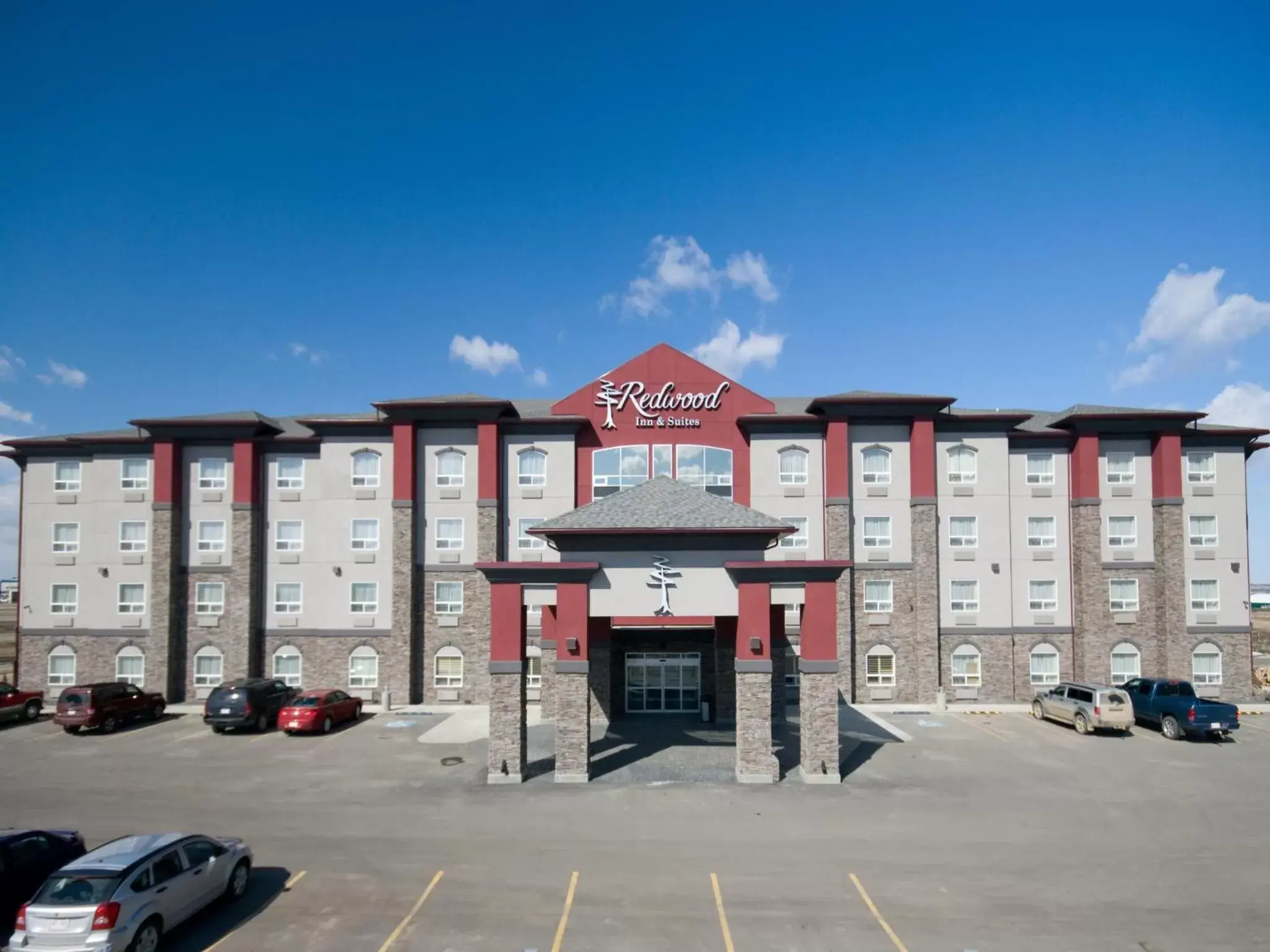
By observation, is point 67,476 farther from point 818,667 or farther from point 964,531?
point 964,531

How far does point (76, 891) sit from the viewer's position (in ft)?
33.7

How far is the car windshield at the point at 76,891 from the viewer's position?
33.3 feet

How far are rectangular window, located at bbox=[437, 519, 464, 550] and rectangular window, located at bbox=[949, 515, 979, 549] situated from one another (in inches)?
866

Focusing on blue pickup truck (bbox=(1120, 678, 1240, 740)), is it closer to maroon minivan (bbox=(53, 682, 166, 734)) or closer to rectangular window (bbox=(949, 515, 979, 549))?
rectangular window (bbox=(949, 515, 979, 549))

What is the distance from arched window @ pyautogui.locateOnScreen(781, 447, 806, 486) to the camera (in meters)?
34.3

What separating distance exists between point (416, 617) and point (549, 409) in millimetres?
11415

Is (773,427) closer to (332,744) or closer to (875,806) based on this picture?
(875,806)

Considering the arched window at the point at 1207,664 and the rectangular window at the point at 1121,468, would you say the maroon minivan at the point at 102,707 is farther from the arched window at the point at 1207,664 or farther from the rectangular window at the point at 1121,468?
the arched window at the point at 1207,664

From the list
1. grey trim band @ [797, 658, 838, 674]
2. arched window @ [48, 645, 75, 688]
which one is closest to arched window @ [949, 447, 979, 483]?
grey trim band @ [797, 658, 838, 674]

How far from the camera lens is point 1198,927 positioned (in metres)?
12.0

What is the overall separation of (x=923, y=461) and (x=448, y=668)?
2289cm

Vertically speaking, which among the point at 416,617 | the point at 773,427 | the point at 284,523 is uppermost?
the point at 773,427

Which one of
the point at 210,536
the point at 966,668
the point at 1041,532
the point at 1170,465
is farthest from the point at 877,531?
the point at 210,536

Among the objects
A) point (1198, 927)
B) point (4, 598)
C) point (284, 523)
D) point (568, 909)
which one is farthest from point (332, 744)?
point (4, 598)
